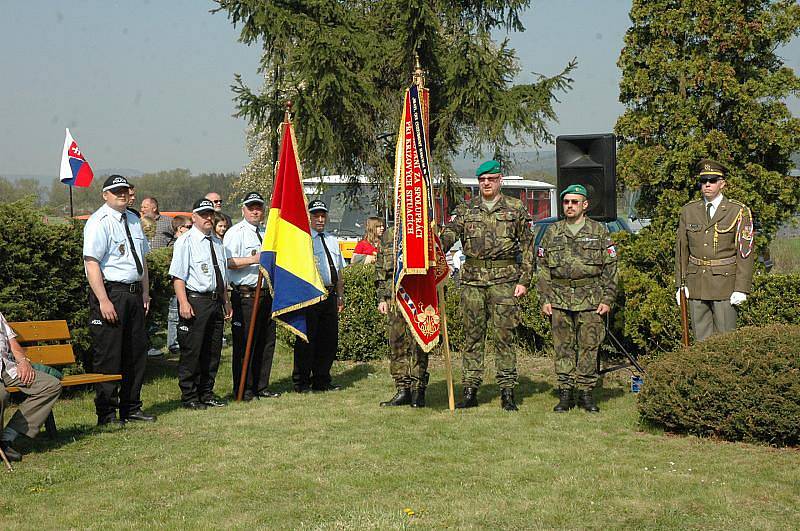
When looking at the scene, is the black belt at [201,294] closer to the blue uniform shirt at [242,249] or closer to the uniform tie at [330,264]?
the blue uniform shirt at [242,249]

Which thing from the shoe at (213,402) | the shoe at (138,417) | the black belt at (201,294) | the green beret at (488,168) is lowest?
the shoe at (213,402)

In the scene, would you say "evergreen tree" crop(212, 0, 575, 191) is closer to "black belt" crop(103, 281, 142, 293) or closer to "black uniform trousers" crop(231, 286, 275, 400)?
"black uniform trousers" crop(231, 286, 275, 400)

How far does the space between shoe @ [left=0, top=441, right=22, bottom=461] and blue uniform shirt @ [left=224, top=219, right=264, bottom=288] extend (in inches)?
126

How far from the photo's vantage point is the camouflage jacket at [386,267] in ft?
28.6

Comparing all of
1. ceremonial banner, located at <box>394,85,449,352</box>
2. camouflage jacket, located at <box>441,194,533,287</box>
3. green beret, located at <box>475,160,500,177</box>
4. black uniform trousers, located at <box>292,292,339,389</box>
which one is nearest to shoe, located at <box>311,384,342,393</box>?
black uniform trousers, located at <box>292,292,339,389</box>

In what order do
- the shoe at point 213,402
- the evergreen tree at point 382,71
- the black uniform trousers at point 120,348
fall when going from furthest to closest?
the evergreen tree at point 382,71, the shoe at point 213,402, the black uniform trousers at point 120,348

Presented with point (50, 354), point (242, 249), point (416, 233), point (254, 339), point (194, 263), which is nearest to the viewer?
point (50, 354)

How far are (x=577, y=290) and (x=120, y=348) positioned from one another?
428 centimetres

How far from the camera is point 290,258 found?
9.33 metres

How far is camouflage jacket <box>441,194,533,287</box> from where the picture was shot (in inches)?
329

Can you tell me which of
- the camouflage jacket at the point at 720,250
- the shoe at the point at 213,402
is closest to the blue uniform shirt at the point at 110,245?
the shoe at the point at 213,402

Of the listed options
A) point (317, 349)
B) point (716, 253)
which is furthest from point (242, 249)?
point (716, 253)

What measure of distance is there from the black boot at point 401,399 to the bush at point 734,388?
8.17ft

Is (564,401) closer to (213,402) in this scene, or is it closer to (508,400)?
(508,400)
